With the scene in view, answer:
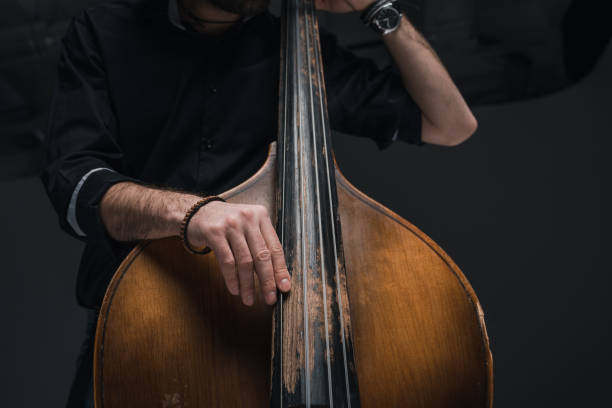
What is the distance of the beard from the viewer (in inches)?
32.3

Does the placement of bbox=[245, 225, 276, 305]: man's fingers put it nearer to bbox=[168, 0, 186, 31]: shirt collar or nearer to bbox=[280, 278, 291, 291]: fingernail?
bbox=[280, 278, 291, 291]: fingernail

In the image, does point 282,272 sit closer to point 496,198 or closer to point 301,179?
point 301,179

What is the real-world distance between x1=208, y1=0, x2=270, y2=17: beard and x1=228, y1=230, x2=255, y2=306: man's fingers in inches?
22.0

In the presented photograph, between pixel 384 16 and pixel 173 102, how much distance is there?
0.46 metres

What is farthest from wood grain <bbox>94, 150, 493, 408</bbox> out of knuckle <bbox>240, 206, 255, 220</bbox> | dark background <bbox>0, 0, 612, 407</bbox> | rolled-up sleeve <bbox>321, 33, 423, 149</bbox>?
dark background <bbox>0, 0, 612, 407</bbox>

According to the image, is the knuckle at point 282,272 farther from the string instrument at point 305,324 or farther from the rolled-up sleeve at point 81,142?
the rolled-up sleeve at point 81,142

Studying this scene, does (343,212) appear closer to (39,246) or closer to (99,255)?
(99,255)

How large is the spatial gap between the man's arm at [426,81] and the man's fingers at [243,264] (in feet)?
1.98

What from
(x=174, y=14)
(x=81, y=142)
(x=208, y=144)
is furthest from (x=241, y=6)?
(x=81, y=142)

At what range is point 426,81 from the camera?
2.88ft

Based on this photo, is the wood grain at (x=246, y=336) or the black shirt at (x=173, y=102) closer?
the wood grain at (x=246, y=336)

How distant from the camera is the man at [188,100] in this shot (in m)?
0.73

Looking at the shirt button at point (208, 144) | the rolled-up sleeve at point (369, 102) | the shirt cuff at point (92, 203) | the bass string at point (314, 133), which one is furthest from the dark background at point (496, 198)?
the shirt cuff at point (92, 203)

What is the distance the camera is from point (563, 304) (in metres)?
1.54
